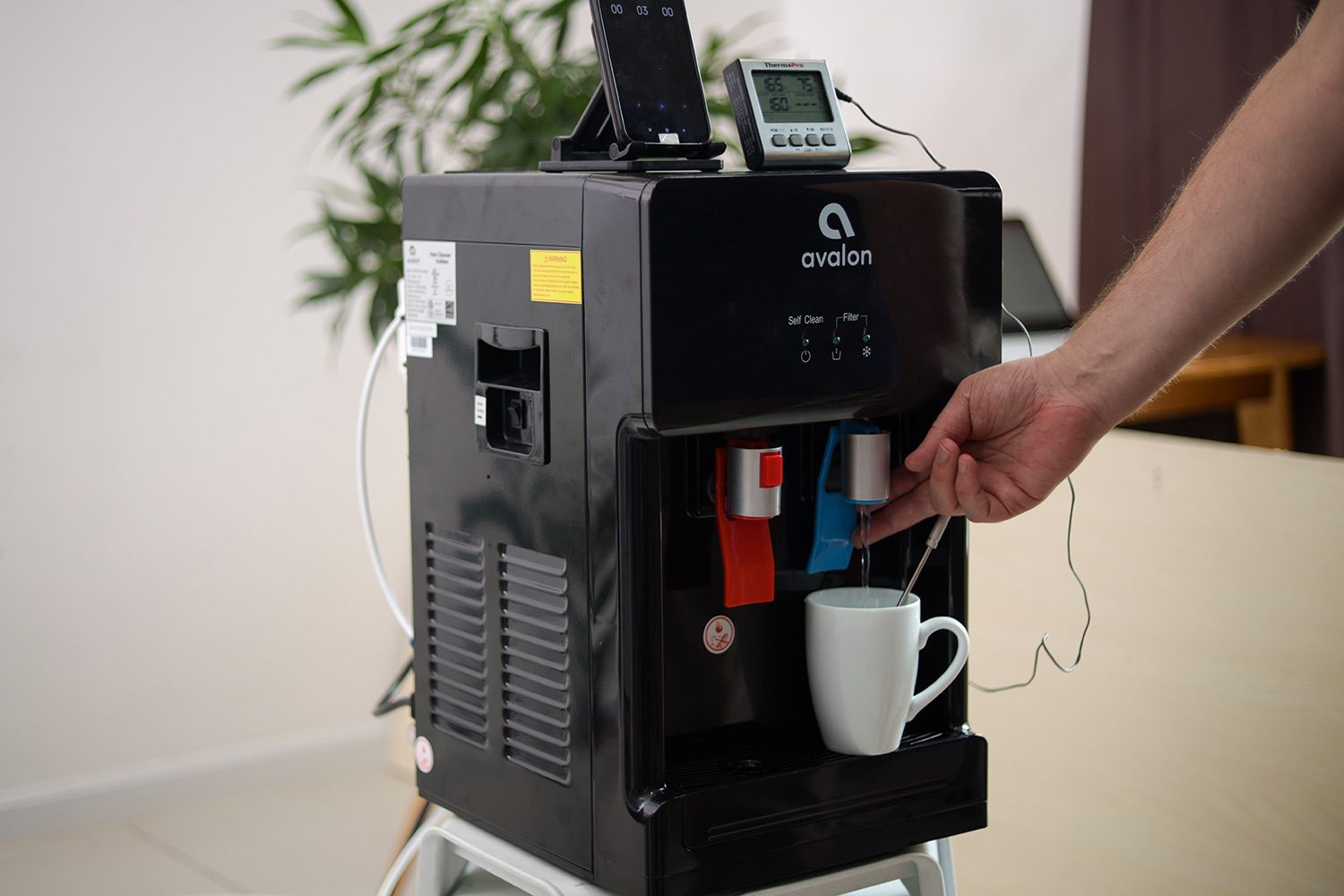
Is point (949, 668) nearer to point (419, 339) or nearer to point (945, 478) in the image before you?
point (945, 478)

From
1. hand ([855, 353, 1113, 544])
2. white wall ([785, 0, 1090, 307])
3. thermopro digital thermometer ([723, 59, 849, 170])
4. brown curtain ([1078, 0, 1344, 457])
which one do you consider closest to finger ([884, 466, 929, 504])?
hand ([855, 353, 1113, 544])

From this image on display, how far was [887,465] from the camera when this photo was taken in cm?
90

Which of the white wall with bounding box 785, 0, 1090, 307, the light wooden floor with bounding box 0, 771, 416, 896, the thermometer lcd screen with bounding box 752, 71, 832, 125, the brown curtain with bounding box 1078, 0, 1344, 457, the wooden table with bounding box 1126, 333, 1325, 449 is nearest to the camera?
the thermometer lcd screen with bounding box 752, 71, 832, 125

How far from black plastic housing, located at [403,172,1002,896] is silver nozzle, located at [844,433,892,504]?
0.03 m

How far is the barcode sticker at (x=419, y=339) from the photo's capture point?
0.95 metres

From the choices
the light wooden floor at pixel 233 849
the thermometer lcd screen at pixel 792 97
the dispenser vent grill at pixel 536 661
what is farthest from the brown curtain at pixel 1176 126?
the dispenser vent grill at pixel 536 661

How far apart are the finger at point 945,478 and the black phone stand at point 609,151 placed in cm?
25

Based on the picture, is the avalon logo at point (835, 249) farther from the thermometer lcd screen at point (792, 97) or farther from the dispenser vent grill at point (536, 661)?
the dispenser vent grill at point (536, 661)

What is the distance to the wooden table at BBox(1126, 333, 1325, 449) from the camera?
99.0 inches

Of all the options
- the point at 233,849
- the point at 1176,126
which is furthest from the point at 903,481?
the point at 1176,126

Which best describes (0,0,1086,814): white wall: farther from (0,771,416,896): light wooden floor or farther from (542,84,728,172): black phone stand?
(542,84,728,172): black phone stand

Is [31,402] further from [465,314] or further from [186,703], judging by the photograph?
[465,314]

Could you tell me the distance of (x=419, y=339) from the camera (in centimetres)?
97

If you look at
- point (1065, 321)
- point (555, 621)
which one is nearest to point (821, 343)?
point (555, 621)
